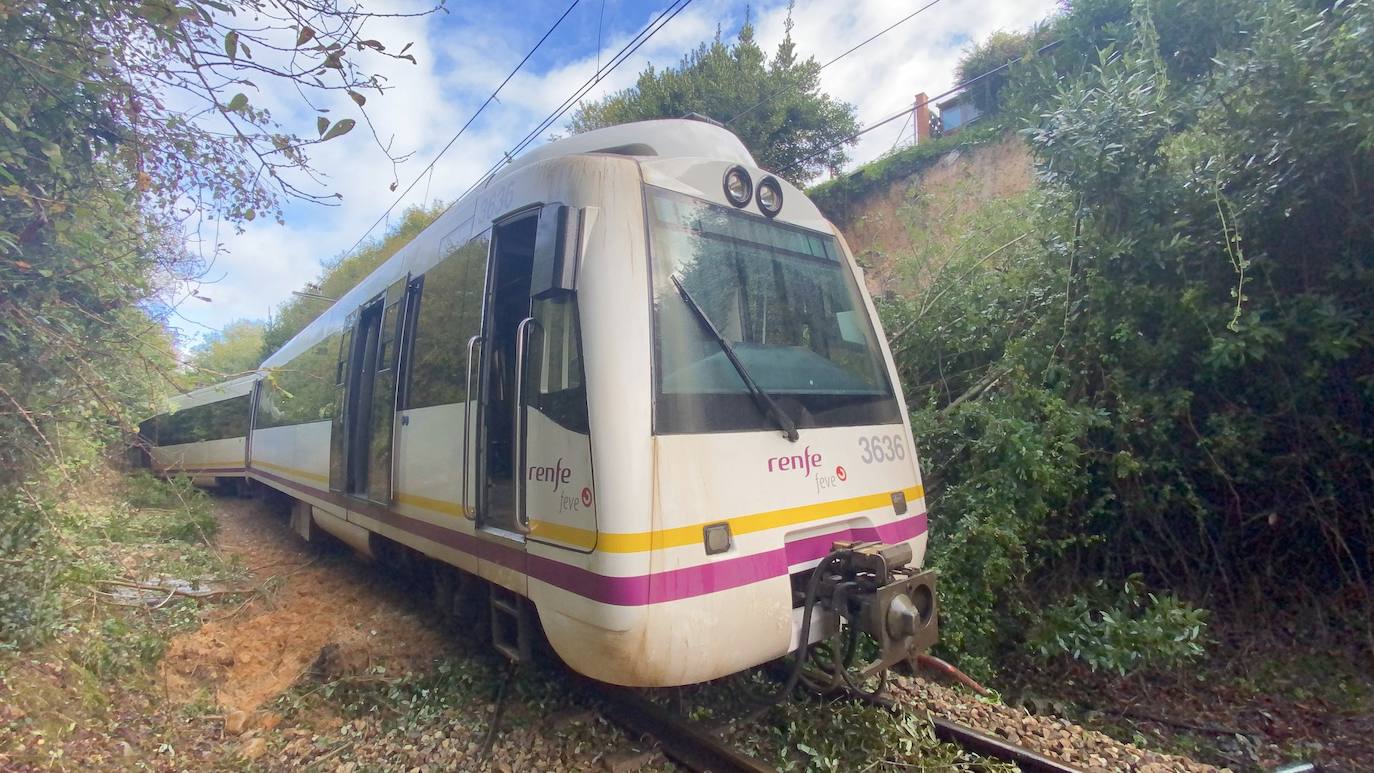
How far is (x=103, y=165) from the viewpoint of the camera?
14.8 ft

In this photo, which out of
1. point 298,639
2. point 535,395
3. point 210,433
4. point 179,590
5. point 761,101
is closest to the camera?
point 535,395

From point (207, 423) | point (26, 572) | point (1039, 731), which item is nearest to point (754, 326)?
point (1039, 731)

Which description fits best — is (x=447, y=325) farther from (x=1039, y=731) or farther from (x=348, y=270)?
(x=348, y=270)

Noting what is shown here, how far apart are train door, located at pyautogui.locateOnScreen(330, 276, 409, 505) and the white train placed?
2.17 ft

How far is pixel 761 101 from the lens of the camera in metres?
17.3

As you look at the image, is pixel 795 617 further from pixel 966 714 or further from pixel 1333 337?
pixel 1333 337

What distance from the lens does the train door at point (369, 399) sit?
5.26 metres

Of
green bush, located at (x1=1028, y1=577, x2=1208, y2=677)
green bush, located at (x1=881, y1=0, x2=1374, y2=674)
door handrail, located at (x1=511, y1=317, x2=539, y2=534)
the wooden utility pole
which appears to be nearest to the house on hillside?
the wooden utility pole

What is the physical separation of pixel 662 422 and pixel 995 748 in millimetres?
2154

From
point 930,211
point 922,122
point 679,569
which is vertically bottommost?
point 679,569

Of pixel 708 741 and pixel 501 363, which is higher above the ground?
pixel 501 363

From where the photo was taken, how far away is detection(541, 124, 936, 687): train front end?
9.78 ft

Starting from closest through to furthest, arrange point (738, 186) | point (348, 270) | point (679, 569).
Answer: point (679, 569) → point (738, 186) → point (348, 270)

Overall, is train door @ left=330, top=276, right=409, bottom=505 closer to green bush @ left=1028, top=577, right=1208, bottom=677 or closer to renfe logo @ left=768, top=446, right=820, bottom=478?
renfe logo @ left=768, top=446, right=820, bottom=478
